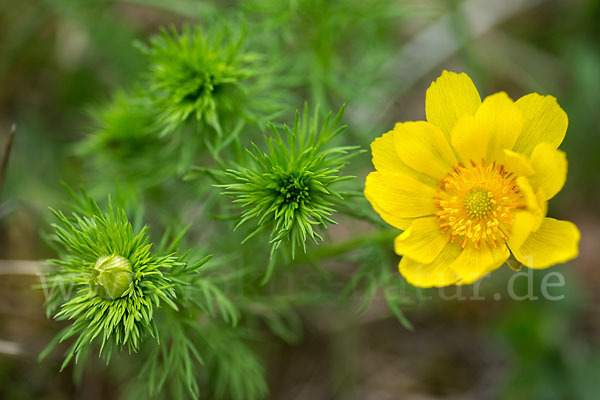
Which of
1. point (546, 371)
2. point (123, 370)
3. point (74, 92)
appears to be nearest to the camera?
point (123, 370)

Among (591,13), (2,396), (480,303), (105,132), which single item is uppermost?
(591,13)

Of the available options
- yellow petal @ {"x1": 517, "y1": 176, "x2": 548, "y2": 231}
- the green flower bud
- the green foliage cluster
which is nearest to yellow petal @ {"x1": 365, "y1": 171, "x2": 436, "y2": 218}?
the green foliage cluster

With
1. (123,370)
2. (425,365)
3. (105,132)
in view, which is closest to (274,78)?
(105,132)

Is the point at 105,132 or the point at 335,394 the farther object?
the point at 335,394

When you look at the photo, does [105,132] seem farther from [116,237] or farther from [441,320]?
[441,320]

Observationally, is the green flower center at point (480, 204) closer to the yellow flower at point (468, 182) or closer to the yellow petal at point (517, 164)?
the yellow flower at point (468, 182)

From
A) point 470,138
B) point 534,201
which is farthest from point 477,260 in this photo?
point 470,138

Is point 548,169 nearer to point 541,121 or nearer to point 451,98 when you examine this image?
point 541,121
